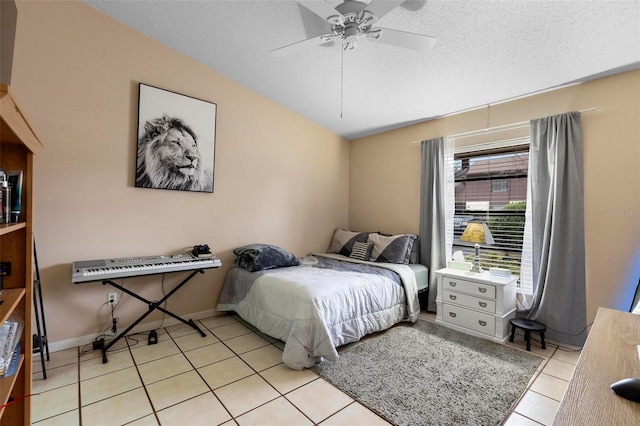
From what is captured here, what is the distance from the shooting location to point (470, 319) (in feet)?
9.40

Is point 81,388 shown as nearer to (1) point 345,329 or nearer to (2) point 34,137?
(2) point 34,137

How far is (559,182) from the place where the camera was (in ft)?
8.65

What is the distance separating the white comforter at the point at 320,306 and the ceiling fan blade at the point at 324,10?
1.88 meters

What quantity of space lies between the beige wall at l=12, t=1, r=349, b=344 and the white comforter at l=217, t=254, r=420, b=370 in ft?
2.64

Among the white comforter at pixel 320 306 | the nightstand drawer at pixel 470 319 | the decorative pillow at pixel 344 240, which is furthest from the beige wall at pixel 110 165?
the nightstand drawer at pixel 470 319

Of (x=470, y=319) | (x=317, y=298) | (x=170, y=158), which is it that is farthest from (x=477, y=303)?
(x=170, y=158)

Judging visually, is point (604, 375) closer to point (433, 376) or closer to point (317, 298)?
point (433, 376)

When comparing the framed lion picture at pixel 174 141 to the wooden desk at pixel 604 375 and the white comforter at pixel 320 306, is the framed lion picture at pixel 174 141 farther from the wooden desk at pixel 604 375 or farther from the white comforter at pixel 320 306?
the wooden desk at pixel 604 375

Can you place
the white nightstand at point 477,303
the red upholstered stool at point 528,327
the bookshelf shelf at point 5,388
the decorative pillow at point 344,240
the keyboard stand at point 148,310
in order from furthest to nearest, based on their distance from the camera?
the decorative pillow at point 344,240 < the white nightstand at point 477,303 < the red upholstered stool at point 528,327 < the keyboard stand at point 148,310 < the bookshelf shelf at point 5,388

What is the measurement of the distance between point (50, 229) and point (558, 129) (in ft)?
14.9

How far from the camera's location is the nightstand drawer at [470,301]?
2736 mm

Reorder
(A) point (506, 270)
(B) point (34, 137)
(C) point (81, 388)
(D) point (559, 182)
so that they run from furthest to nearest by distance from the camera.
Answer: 1. (A) point (506, 270)
2. (D) point (559, 182)
3. (C) point (81, 388)
4. (B) point (34, 137)

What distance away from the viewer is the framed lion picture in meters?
2.79

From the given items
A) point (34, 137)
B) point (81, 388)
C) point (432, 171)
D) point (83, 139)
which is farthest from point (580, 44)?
point (81, 388)
